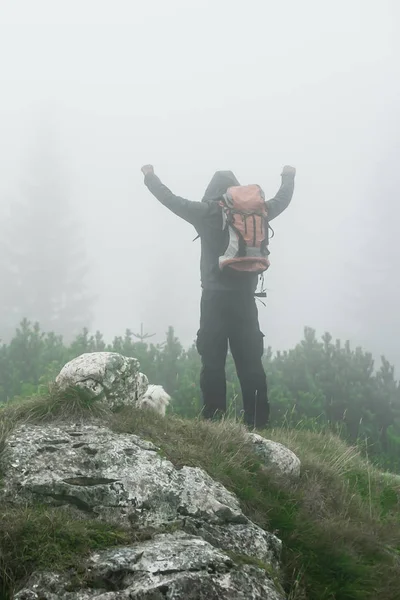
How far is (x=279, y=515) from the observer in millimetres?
3934

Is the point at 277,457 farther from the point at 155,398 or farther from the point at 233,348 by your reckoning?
the point at 233,348

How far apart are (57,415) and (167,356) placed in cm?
626

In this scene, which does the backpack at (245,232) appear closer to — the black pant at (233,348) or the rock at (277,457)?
the black pant at (233,348)

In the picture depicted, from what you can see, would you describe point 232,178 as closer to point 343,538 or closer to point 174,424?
point 174,424

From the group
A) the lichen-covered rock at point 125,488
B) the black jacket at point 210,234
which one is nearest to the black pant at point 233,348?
the black jacket at point 210,234

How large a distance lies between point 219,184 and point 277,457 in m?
4.03

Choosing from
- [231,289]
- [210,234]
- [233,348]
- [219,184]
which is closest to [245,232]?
[210,234]

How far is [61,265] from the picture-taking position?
169 feet

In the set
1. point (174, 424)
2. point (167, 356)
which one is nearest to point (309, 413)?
point (167, 356)

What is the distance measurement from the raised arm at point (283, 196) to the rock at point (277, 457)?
127 inches

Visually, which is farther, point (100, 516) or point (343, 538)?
point (343, 538)

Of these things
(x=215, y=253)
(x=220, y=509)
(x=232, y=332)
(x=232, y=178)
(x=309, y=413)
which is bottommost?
(x=309, y=413)

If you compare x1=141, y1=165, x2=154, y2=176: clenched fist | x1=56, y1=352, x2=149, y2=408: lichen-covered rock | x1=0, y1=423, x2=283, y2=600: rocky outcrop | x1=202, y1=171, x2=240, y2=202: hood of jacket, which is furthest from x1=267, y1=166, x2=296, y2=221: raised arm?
x1=0, y1=423, x2=283, y2=600: rocky outcrop

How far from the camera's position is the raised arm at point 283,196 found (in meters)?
7.59
